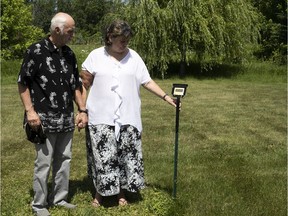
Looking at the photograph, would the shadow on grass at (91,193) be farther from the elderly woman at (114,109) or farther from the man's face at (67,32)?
the man's face at (67,32)

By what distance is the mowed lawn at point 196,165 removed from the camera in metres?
3.91

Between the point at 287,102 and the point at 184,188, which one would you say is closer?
the point at 184,188

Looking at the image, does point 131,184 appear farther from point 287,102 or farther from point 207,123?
point 287,102

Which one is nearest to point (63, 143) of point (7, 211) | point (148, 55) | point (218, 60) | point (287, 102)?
point (7, 211)

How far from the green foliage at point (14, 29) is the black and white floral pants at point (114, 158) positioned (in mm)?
20577

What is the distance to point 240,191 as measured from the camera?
4348 mm

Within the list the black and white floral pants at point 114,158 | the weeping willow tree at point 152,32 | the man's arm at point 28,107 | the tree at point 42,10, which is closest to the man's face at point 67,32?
the man's arm at point 28,107

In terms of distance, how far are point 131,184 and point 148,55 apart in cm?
1266

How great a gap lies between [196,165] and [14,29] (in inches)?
808

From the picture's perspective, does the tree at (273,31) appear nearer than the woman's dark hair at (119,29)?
No

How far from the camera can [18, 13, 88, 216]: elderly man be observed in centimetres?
324

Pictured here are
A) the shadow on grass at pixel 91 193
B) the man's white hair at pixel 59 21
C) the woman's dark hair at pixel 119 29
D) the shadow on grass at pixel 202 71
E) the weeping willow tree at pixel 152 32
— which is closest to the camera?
the man's white hair at pixel 59 21

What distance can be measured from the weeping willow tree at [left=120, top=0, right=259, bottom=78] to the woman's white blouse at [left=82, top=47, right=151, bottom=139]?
1231 centimetres

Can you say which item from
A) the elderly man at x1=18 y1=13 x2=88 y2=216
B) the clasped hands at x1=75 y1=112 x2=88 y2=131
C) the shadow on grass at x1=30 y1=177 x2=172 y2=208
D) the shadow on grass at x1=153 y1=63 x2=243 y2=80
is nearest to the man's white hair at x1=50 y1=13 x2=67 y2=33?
the elderly man at x1=18 y1=13 x2=88 y2=216
